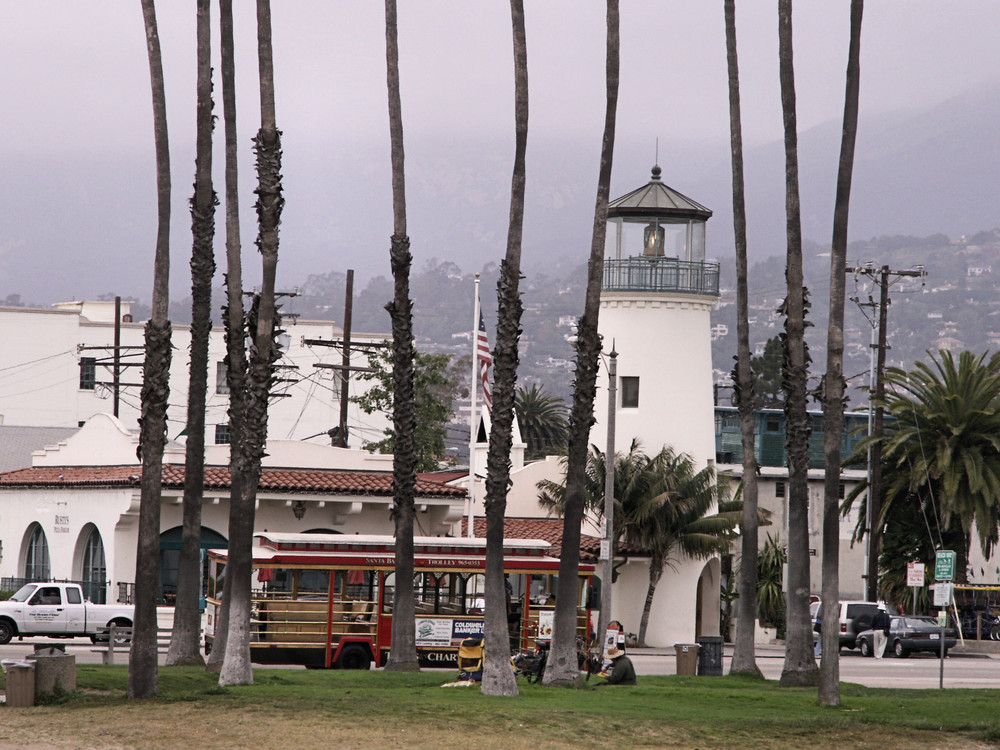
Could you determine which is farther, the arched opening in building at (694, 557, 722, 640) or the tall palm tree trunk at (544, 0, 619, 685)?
the arched opening in building at (694, 557, 722, 640)

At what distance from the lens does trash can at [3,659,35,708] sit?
18766 millimetres

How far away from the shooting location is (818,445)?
6662 centimetres

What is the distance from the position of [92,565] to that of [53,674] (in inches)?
916

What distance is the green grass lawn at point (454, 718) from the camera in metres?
16.7

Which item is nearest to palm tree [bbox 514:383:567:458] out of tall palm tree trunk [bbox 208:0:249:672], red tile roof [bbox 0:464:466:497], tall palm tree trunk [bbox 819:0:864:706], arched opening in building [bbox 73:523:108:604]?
red tile roof [bbox 0:464:466:497]

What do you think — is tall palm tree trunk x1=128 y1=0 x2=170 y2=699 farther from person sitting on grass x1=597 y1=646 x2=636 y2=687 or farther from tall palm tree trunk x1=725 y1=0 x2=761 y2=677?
tall palm tree trunk x1=725 y1=0 x2=761 y2=677

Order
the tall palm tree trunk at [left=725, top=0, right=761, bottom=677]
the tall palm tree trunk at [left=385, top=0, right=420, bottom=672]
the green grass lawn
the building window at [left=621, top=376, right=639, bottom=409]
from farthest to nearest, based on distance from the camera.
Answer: the building window at [left=621, top=376, right=639, bottom=409]
the tall palm tree trunk at [left=725, top=0, right=761, bottom=677]
the tall palm tree trunk at [left=385, top=0, right=420, bottom=672]
the green grass lawn

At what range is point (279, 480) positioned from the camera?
129 feet

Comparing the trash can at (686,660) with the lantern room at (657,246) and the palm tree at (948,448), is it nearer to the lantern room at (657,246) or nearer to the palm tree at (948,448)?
the lantern room at (657,246)

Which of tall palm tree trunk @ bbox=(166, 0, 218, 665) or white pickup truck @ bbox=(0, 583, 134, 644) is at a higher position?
tall palm tree trunk @ bbox=(166, 0, 218, 665)

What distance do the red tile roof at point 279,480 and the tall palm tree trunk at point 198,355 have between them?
12.0m

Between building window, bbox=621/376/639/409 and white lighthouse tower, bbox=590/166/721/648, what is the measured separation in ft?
0.10

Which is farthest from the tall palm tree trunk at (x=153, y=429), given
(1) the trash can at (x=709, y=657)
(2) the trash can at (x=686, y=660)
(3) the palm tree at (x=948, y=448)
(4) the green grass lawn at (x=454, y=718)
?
(3) the palm tree at (x=948, y=448)

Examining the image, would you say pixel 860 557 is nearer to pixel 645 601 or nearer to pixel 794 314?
pixel 645 601
